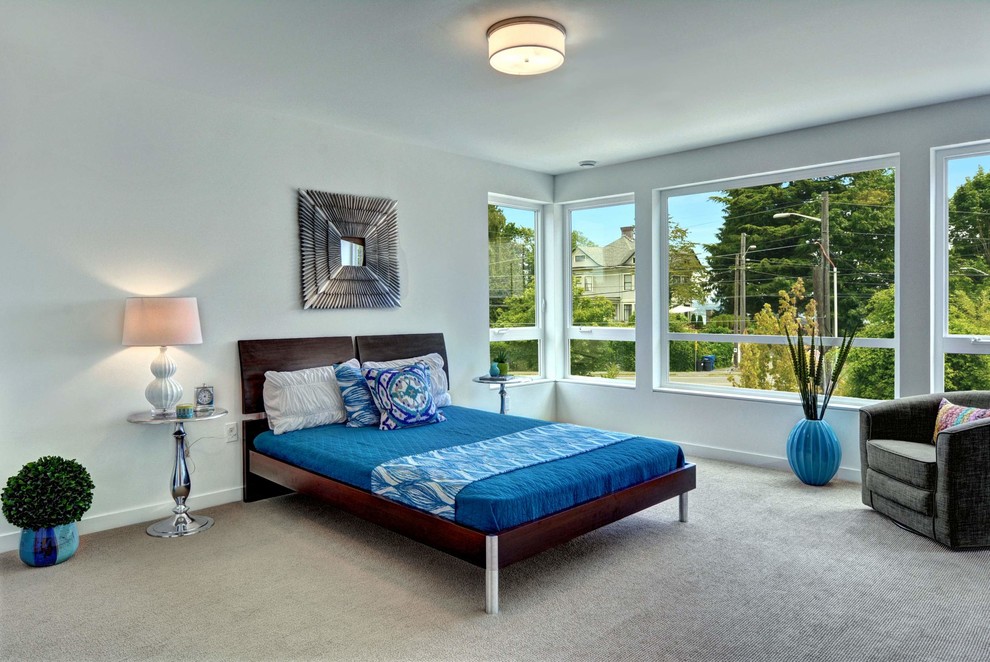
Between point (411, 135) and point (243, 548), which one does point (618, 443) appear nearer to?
point (243, 548)

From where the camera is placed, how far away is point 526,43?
2875 millimetres

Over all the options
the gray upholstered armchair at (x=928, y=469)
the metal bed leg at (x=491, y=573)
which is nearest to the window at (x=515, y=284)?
the gray upholstered armchair at (x=928, y=469)

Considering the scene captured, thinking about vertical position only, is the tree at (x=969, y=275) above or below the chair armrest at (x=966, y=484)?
above

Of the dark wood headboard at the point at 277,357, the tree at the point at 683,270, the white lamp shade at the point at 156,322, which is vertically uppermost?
the tree at the point at 683,270

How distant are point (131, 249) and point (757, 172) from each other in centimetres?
436

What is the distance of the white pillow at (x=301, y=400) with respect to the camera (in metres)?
4.12

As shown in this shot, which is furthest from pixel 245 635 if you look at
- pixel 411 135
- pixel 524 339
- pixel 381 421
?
pixel 524 339

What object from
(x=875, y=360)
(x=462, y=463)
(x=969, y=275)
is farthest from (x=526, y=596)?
(x=969, y=275)

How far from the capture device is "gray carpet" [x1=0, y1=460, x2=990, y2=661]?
7.77ft

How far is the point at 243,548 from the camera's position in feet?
11.1

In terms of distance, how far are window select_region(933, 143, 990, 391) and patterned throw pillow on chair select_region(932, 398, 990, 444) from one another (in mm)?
604

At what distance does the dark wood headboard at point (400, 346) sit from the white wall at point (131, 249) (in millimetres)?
139

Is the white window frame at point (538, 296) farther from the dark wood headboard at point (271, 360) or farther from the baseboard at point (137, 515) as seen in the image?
the baseboard at point (137, 515)

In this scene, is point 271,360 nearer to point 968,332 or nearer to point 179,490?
point 179,490
